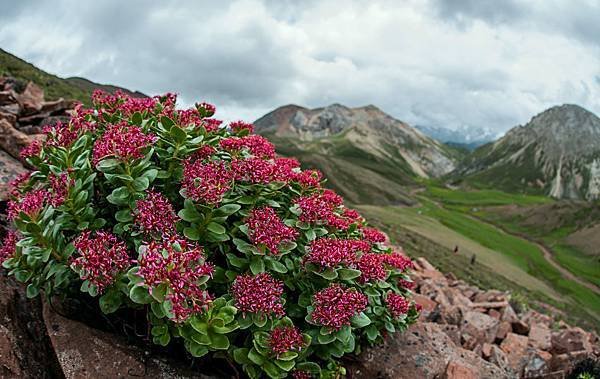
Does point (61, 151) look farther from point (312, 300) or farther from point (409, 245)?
point (409, 245)

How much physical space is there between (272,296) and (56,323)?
9.88 ft

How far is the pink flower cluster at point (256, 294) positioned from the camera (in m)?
5.53

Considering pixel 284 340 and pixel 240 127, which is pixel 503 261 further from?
pixel 284 340

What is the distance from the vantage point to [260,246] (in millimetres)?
5793

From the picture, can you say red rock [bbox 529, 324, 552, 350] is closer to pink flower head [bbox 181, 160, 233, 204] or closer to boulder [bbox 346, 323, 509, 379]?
boulder [bbox 346, 323, 509, 379]

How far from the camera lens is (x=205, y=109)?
7582mm

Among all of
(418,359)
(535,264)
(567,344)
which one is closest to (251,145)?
(418,359)

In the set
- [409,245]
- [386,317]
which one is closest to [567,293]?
[409,245]

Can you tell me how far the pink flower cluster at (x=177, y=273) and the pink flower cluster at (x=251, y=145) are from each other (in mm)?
2184

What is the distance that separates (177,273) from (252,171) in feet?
6.43

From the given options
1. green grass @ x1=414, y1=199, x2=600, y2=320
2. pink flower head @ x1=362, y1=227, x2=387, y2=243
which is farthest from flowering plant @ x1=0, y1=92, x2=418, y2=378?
green grass @ x1=414, y1=199, x2=600, y2=320

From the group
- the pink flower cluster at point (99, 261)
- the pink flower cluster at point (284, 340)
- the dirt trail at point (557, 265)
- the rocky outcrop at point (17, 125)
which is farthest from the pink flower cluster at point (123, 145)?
the dirt trail at point (557, 265)

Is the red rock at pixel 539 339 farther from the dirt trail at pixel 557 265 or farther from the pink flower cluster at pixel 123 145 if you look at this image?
the dirt trail at pixel 557 265

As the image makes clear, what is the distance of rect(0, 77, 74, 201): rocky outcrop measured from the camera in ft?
Answer: 29.8
